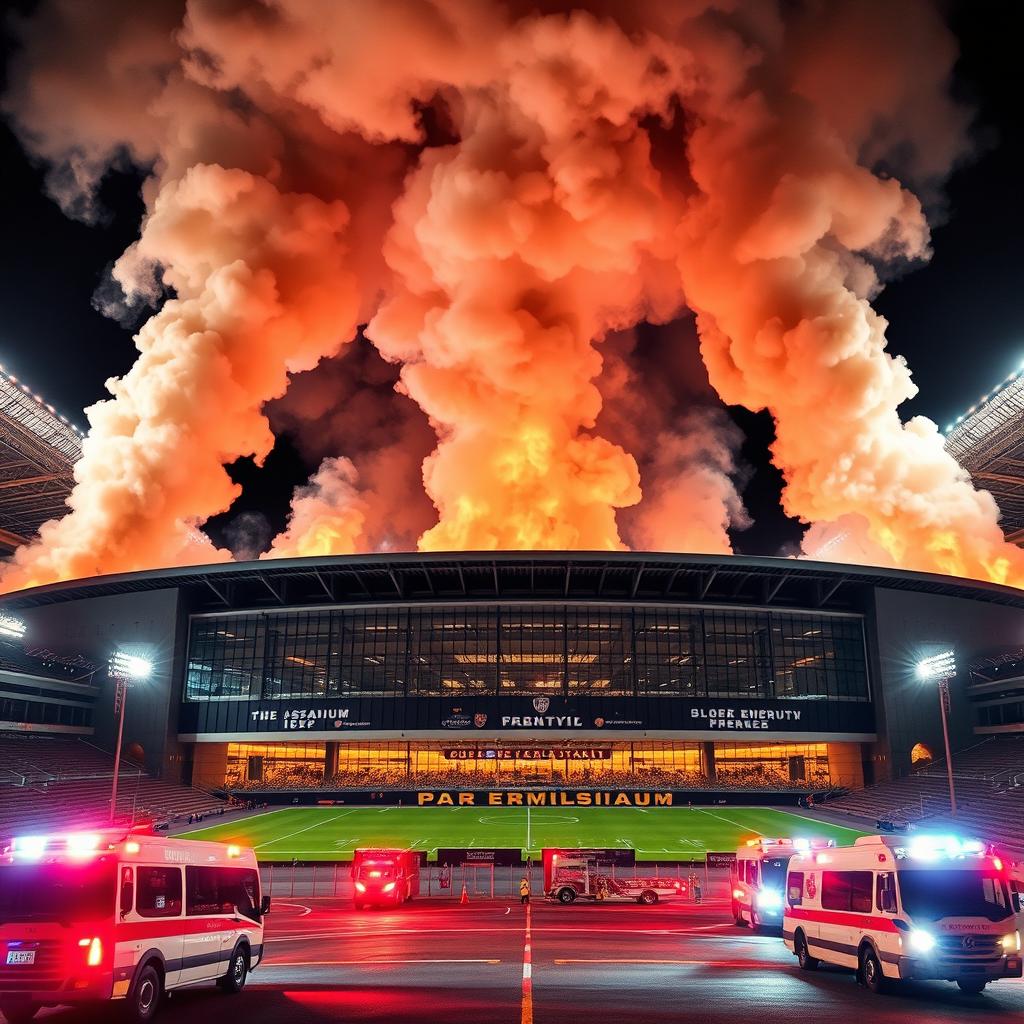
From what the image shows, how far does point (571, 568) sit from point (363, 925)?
45.2 m

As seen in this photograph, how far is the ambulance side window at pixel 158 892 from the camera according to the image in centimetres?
1294

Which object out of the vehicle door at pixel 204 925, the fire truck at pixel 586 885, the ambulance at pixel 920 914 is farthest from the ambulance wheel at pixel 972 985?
the fire truck at pixel 586 885

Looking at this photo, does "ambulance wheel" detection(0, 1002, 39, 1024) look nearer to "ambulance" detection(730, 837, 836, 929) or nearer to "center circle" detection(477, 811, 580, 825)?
"ambulance" detection(730, 837, 836, 929)

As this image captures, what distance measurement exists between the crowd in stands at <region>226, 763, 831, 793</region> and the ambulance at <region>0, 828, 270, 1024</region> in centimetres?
5560

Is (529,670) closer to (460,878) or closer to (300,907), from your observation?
(460,878)

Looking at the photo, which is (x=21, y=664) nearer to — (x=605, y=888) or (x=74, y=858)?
(x=605, y=888)

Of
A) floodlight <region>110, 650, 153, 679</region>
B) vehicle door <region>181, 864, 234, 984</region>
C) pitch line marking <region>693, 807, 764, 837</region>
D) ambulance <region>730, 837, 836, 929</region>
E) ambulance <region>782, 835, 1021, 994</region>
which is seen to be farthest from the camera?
pitch line marking <region>693, 807, 764, 837</region>

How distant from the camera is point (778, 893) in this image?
2441cm

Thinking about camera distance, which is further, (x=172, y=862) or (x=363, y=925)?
(x=363, y=925)

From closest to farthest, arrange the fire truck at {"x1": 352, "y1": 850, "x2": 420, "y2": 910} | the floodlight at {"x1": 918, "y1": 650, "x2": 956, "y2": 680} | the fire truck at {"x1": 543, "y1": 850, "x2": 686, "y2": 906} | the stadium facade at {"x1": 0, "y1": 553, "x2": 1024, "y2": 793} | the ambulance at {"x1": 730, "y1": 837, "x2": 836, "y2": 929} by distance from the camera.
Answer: the ambulance at {"x1": 730, "y1": 837, "x2": 836, "y2": 929} < the fire truck at {"x1": 352, "y1": 850, "x2": 420, "y2": 910} < the fire truck at {"x1": 543, "y1": 850, "x2": 686, "y2": 906} < the floodlight at {"x1": 918, "y1": 650, "x2": 956, "y2": 680} < the stadium facade at {"x1": 0, "y1": 553, "x2": 1024, "y2": 793}

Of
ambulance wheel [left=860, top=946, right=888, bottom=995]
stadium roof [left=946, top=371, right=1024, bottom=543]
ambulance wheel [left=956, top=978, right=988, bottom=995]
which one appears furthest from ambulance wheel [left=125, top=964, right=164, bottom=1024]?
stadium roof [left=946, top=371, right=1024, bottom=543]

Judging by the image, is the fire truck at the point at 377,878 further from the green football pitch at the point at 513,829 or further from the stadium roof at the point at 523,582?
the stadium roof at the point at 523,582

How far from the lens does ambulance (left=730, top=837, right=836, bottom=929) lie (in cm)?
2447

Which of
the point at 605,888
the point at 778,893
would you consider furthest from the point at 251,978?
the point at 605,888
